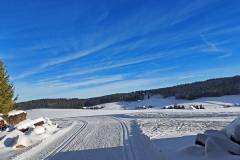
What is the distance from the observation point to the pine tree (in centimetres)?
4259

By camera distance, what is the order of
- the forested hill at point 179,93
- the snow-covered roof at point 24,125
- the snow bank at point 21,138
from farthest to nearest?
the forested hill at point 179,93, the snow-covered roof at point 24,125, the snow bank at point 21,138

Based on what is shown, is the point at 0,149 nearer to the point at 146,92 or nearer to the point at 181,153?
the point at 181,153

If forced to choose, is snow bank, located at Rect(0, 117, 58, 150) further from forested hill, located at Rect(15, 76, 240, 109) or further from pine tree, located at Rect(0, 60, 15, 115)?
forested hill, located at Rect(15, 76, 240, 109)

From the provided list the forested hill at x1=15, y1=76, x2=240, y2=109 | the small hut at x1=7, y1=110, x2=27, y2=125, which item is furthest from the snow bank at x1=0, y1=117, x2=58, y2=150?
the forested hill at x1=15, y1=76, x2=240, y2=109

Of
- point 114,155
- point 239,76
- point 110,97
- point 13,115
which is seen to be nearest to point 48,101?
point 110,97

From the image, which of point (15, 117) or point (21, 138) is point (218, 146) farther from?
point (15, 117)

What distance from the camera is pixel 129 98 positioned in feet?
486

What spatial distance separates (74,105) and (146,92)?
29.8 metres

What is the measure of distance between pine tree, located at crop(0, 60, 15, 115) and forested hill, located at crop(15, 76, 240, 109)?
2869 inches

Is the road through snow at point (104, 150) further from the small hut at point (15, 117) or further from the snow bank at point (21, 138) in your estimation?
the small hut at point (15, 117)

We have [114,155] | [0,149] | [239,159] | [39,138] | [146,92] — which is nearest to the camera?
[239,159]

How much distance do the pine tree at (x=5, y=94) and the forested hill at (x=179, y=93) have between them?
7287 centimetres

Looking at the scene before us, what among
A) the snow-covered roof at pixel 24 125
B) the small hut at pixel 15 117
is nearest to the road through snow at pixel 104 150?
the snow-covered roof at pixel 24 125

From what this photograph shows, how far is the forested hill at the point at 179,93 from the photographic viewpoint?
5020 inches
